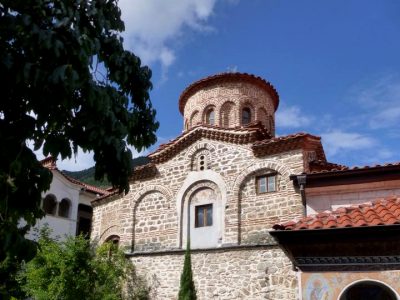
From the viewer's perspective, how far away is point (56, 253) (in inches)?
459

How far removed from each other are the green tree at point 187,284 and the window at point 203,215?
1.12 meters

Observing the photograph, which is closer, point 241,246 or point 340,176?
point 340,176

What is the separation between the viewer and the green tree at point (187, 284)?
11.9 metres

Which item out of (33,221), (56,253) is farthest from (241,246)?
(33,221)

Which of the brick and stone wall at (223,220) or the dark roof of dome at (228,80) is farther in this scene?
the dark roof of dome at (228,80)

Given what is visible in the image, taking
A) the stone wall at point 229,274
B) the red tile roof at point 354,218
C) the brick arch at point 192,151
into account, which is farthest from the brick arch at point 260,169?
the red tile roof at point 354,218

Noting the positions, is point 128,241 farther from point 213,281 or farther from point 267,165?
point 267,165

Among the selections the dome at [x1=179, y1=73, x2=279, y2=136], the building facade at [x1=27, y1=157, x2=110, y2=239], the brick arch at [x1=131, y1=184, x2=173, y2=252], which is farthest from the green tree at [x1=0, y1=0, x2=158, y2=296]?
the building facade at [x1=27, y1=157, x2=110, y2=239]

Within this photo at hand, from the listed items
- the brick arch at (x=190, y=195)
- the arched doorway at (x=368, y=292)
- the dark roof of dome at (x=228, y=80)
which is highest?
the dark roof of dome at (x=228, y=80)

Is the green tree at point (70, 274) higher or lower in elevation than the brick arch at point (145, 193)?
lower

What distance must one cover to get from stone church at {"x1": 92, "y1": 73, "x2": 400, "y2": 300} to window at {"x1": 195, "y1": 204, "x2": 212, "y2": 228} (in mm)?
32

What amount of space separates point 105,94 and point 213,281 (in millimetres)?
9645

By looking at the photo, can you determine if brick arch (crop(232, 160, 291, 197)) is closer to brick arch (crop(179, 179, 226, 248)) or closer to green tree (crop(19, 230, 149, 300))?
brick arch (crop(179, 179, 226, 248))

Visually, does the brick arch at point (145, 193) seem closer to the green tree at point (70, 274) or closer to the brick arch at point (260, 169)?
the green tree at point (70, 274)
